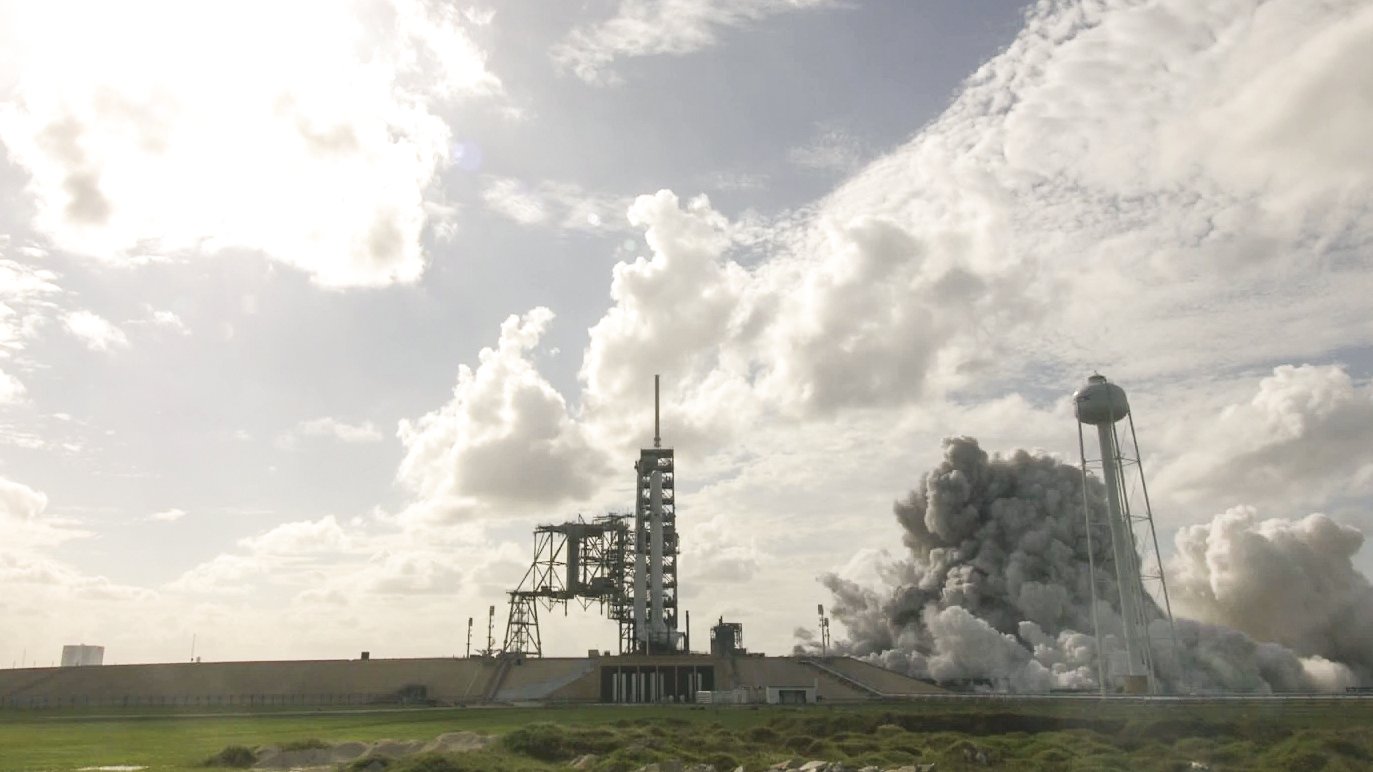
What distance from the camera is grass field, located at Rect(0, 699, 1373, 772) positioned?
34344 millimetres

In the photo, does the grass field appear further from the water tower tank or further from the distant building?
the distant building

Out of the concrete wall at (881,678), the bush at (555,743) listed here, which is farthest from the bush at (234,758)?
the concrete wall at (881,678)

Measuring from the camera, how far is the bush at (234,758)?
114ft

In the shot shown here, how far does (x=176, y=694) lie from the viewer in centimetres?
9044

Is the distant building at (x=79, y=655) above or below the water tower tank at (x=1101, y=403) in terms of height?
below

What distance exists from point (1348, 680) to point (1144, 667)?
2524cm

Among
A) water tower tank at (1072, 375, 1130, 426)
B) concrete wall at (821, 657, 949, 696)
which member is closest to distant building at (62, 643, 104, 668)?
concrete wall at (821, 657, 949, 696)

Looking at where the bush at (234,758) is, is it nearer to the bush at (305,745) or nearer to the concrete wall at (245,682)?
the bush at (305,745)

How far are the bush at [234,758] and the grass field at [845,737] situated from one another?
28.1 inches

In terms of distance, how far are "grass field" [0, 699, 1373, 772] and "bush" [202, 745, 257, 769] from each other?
71cm

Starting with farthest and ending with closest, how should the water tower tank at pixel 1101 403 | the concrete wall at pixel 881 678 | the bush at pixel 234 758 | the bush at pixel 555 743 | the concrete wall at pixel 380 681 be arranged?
the concrete wall at pixel 380 681
the concrete wall at pixel 881 678
the water tower tank at pixel 1101 403
the bush at pixel 555 743
the bush at pixel 234 758

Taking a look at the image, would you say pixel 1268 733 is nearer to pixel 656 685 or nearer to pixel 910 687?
pixel 910 687

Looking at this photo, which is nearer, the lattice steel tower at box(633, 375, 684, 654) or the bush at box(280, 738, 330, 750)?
the bush at box(280, 738, 330, 750)

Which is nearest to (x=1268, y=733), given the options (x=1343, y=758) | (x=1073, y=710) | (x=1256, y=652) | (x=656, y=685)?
(x=1343, y=758)
